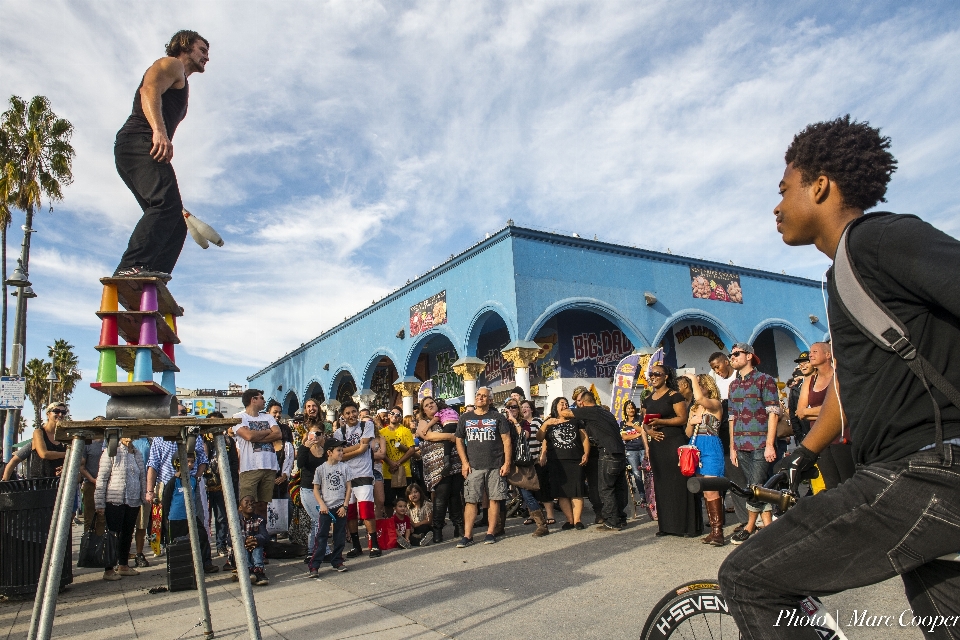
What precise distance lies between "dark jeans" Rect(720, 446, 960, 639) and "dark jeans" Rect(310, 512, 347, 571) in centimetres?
537

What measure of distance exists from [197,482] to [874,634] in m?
6.44

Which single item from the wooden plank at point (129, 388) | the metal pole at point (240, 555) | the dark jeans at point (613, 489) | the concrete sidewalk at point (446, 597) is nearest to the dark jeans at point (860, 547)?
the metal pole at point (240, 555)

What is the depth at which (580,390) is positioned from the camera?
29.2ft

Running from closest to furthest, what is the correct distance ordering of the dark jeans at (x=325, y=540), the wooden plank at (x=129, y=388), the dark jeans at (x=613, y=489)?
the wooden plank at (x=129, y=388)
the dark jeans at (x=325, y=540)
the dark jeans at (x=613, y=489)

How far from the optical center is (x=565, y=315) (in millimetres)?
21594

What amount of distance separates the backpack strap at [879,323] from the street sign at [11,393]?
14.4 m

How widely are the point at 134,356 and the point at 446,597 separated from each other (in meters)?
3.08

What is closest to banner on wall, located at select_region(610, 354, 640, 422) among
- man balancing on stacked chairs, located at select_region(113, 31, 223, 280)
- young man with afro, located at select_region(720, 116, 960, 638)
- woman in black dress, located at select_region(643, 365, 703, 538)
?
woman in black dress, located at select_region(643, 365, 703, 538)

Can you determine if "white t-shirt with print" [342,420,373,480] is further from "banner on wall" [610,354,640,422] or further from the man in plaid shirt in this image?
"banner on wall" [610,354,640,422]

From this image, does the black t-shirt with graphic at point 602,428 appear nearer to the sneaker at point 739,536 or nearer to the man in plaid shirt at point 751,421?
the man in plaid shirt at point 751,421

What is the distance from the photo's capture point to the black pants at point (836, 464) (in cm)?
527

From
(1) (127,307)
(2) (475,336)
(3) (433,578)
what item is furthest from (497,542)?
(2) (475,336)

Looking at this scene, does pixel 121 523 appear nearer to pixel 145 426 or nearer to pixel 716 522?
pixel 145 426

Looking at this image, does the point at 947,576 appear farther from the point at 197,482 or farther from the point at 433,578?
the point at 197,482
